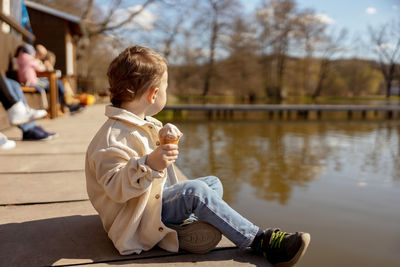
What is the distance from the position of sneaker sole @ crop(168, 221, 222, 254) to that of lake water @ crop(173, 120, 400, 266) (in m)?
1.65

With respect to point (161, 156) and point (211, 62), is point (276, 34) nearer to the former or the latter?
point (211, 62)

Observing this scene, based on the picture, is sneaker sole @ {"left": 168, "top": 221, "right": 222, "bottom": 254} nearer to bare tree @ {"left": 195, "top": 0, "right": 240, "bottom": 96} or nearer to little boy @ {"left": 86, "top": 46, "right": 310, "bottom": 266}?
little boy @ {"left": 86, "top": 46, "right": 310, "bottom": 266}

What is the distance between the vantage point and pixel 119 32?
22109 mm

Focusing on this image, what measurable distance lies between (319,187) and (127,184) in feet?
14.2

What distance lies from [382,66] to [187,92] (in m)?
28.5

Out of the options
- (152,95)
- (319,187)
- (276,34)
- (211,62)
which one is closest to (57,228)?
(152,95)

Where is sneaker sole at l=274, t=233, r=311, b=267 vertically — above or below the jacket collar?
below

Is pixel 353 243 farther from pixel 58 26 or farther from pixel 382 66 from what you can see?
pixel 382 66

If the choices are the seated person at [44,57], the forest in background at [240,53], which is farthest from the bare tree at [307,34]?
the seated person at [44,57]

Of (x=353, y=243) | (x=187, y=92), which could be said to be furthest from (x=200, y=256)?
(x=187, y=92)

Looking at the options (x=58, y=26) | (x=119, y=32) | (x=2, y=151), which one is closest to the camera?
(x=2, y=151)

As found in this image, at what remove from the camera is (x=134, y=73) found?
4.89ft

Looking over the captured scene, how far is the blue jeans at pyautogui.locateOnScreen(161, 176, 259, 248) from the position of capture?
61.4 inches

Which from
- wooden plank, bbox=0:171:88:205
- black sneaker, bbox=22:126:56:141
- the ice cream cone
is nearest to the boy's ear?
the ice cream cone
